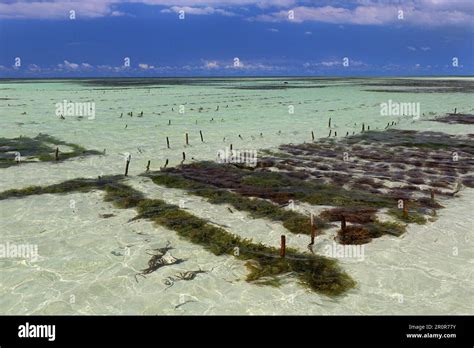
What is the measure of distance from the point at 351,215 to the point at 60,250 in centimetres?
1132

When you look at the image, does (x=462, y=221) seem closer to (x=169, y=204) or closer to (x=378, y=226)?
(x=378, y=226)

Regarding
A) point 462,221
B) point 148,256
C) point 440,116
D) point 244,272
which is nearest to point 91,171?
point 148,256
